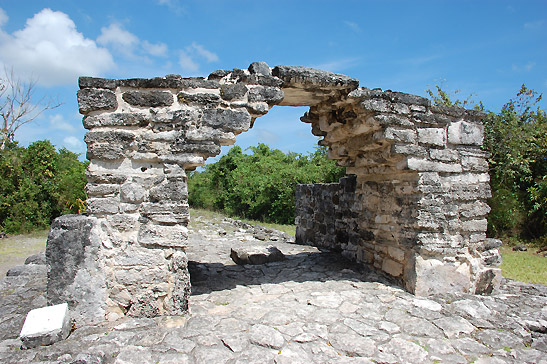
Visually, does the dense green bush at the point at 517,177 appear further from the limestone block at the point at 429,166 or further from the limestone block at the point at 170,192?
the limestone block at the point at 170,192

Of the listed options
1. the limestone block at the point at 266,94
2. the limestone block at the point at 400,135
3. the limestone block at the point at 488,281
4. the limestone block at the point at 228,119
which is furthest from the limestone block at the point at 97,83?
the limestone block at the point at 488,281

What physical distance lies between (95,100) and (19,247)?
24.8 feet

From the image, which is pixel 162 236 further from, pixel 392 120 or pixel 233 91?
pixel 392 120

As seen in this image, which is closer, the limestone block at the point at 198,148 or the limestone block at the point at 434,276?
the limestone block at the point at 198,148

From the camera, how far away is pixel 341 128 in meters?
5.30

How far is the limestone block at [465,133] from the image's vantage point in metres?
4.78

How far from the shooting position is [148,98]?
148 inches

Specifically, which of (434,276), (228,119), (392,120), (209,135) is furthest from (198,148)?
(434,276)

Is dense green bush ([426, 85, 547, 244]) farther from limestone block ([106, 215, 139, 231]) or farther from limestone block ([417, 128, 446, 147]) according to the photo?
limestone block ([106, 215, 139, 231])

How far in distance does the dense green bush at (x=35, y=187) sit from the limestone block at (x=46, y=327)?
8.78 m

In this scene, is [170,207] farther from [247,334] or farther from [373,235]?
[373,235]

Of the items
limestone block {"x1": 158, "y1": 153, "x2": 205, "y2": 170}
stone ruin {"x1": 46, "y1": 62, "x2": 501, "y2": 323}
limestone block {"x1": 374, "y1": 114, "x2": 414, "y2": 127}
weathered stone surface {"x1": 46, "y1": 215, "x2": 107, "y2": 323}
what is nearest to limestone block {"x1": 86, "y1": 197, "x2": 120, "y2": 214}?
stone ruin {"x1": 46, "y1": 62, "x2": 501, "y2": 323}

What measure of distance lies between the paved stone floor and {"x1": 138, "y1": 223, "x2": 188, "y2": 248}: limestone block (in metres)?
0.73

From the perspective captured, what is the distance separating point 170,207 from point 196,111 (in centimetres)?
105
